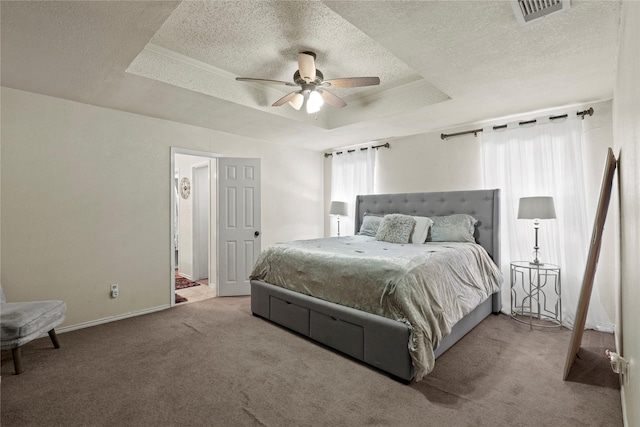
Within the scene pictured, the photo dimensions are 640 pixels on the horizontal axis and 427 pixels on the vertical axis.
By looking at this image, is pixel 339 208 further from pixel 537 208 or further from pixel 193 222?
pixel 537 208

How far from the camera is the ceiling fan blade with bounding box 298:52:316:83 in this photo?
252 cm

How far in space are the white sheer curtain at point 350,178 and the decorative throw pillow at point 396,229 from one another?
1195 millimetres

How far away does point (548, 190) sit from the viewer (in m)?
3.42

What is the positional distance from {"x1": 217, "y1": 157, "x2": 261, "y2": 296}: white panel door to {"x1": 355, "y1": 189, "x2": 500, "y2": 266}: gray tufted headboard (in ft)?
5.65

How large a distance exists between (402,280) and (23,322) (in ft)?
9.27

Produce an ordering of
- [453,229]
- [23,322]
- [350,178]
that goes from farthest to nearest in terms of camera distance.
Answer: [350,178] → [453,229] → [23,322]

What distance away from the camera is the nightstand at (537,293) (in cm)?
330

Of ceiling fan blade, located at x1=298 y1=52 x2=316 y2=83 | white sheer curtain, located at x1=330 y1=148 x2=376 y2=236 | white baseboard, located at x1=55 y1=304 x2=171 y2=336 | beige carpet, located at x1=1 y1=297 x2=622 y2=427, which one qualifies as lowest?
beige carpet, located at x1=1 y1=297 x2=622 y2=427

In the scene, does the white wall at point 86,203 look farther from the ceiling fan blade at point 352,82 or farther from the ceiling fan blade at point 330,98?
the ceiling fan blade at point 352,82

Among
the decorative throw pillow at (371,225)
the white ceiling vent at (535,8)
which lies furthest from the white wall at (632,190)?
the decorative throw pillow at (371,225)

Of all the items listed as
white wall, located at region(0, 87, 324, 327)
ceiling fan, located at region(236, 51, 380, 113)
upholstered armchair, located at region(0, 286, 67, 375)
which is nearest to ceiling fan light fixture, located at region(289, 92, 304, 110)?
ceiling fan, located at region(236, 51, 380, 113)

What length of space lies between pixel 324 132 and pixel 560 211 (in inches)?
121

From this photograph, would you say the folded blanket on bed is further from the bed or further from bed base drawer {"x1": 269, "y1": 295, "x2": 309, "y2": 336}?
bed base drawer {"x1": 269, "y1": 295, "x2": 309, "y2": 336}

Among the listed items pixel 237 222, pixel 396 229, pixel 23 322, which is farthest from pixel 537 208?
pixel 23 322
